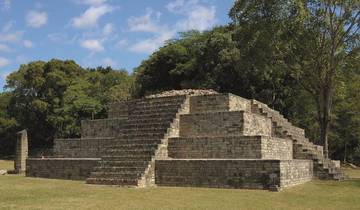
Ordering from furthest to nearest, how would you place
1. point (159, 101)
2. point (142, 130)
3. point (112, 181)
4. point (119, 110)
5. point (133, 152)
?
point (119, 110)
point (159, 101)
point (142, 130)
point (133, 152)
point (112, 181)

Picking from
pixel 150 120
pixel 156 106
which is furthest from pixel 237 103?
pixel 150 120

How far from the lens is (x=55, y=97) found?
174 feet

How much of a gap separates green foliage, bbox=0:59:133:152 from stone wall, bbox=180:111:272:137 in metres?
28.1

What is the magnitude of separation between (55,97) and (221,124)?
36.3 m

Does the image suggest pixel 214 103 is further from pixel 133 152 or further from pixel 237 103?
pixel 133 152

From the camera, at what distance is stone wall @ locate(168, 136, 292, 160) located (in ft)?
60.4

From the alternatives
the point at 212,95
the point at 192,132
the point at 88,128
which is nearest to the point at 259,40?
the point at 212,95

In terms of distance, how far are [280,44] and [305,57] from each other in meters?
1.67

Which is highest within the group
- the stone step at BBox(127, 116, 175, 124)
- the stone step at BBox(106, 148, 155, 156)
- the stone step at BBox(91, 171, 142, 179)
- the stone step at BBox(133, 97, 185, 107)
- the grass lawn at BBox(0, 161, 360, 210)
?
the stone step at BBox(133, 97, 185, 107)

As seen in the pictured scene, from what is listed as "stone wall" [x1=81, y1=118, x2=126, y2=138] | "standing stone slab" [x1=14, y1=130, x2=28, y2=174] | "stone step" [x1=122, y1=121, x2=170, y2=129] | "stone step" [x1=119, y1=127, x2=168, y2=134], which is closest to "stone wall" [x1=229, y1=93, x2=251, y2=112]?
"stone step" [x1=122, y1=121, x2=170, y2=129]

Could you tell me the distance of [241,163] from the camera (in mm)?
16734

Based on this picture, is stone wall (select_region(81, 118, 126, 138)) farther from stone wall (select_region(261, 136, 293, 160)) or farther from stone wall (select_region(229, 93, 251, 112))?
stone wall (select_region(261, 136, 293, 160))

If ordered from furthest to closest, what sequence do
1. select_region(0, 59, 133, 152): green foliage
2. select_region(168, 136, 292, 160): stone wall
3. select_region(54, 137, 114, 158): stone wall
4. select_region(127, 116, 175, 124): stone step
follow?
select_region(0, 59, 133, 152): green foliage < select_region(54, 137, 114, 158): stone wall < select_region(127, 116, 175, 124): stone step < select_region(168, 136, 292, 160): stone wall

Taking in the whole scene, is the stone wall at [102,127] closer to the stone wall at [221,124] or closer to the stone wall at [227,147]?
the stone wall at [221,124]
